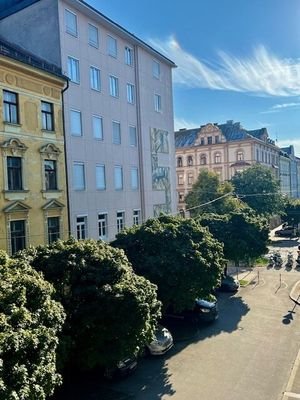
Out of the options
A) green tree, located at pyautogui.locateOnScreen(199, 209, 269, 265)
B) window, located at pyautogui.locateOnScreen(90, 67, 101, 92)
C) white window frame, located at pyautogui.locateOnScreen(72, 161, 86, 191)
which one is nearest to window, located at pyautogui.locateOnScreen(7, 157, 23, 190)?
white window frame, located at pyautogui.locateOnScreen(72, 161, 86, 191)

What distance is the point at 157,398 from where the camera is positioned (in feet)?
42.2

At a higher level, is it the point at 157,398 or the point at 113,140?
the point at 113,140

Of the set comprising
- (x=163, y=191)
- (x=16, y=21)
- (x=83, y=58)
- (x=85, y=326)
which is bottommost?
(x=85, y=326)

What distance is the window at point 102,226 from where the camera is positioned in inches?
1064

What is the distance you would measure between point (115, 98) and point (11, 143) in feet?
38.5

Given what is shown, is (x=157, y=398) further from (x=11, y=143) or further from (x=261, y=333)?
(x=11, y=143)

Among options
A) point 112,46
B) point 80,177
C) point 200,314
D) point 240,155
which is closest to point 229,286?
point 200,314

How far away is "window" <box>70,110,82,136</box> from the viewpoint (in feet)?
80.3

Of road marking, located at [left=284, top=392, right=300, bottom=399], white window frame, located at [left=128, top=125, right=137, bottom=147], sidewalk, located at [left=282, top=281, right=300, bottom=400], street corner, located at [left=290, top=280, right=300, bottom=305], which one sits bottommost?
street corner, located at [left=290, top=280, right=300, bottom=305]

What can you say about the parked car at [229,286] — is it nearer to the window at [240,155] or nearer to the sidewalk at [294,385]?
the sidewalk at [294,385]

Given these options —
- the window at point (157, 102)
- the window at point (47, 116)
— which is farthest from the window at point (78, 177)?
the window at point (157, 102)

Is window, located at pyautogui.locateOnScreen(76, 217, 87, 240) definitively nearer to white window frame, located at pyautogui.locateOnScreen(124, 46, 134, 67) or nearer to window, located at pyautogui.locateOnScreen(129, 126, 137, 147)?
window, located at pyautogui.locateOnScreen(129, 126, 137, 147)

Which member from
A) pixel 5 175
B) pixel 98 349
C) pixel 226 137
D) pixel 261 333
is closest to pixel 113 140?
pixel 5 175

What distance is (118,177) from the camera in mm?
29406
